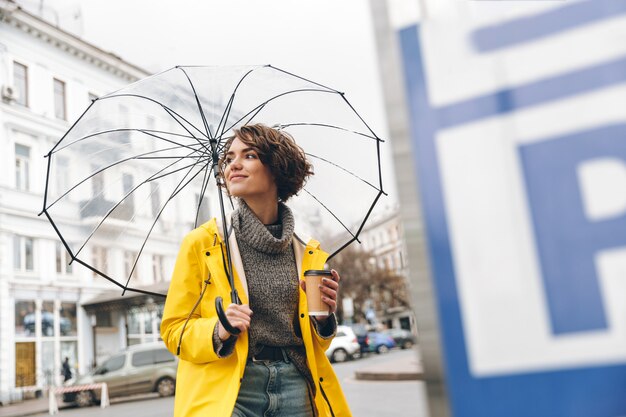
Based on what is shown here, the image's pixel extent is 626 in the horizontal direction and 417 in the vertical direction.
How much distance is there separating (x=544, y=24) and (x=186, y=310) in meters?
1.55

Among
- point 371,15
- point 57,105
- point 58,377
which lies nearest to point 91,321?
point 58,377

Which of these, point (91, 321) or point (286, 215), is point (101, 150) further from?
point (91, 321)

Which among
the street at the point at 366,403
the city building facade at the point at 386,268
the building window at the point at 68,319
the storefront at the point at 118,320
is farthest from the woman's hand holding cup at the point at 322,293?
the city building facade at the point at 386,268

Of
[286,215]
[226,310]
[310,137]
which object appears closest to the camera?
[226,310]

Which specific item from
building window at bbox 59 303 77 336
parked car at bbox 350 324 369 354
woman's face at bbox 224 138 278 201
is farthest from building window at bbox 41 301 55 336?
woman's face at bbox 224 138 278 201

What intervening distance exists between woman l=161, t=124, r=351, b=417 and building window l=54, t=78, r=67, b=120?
21666 millimetres

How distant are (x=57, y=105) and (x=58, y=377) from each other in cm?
934

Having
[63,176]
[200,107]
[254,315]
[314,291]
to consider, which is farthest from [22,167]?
[314,291]

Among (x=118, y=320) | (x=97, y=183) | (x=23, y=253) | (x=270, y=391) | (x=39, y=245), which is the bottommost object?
(x=270, y=391)

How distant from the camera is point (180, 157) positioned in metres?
3.05

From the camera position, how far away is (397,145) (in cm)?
88

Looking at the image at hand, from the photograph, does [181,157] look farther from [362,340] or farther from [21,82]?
[362,340]

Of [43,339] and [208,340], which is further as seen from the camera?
[43,339]

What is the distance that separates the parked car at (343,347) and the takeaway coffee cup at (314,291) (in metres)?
21.2
